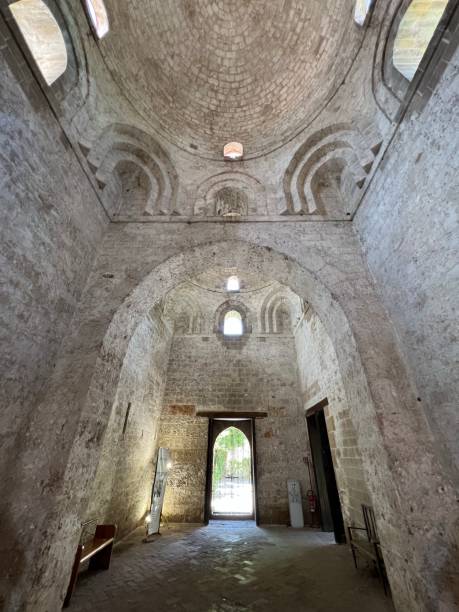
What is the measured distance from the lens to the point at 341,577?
3.68 metres

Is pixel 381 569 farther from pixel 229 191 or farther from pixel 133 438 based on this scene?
pixel 229 191

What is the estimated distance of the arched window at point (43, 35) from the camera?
A: 3.36m

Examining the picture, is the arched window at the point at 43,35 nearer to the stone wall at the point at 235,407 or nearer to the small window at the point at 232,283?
the small window at the point at 232,283

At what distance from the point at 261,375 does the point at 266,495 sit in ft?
10.9

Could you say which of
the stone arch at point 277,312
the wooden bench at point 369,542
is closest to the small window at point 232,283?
the stone arch at point 277,312

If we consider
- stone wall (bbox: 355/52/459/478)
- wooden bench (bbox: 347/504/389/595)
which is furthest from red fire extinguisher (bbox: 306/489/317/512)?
stone wall (bbox: 355/52/459/478)

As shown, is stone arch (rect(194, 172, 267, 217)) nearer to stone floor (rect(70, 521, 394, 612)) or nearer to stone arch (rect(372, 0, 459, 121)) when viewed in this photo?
stone arch (rect(372, 0, 459, 121))

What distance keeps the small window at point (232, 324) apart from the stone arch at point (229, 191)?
4760 millimetres

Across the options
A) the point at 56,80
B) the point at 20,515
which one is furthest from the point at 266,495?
the point at 56,80

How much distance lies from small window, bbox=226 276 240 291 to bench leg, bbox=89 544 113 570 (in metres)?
7.53

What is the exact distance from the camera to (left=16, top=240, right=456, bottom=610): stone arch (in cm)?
222

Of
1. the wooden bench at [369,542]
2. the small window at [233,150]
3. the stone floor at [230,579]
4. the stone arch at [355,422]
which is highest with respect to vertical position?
the small window at [233,150]

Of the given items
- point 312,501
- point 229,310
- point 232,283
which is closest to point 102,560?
point 312,501

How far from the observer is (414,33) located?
346 cm
